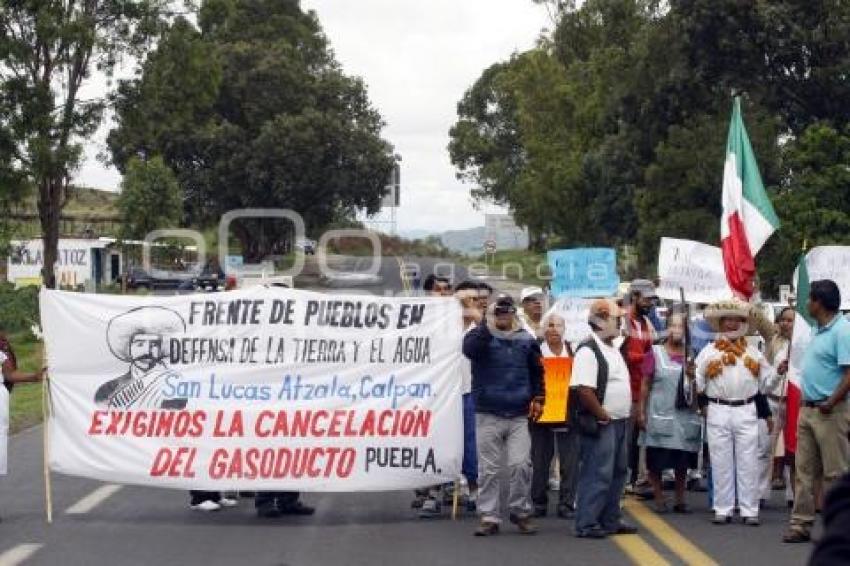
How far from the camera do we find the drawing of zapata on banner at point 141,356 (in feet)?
39.2

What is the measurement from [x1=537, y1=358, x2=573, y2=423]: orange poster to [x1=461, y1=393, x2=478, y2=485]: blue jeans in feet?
1.82

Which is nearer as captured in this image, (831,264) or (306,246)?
(831,264)

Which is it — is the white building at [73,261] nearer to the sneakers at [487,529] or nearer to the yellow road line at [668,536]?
the yellow road line at [668,536]

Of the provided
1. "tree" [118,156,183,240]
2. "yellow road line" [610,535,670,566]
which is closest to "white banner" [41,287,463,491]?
"yellow road line" [610,535,670,566]

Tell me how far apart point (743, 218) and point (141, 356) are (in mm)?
5104

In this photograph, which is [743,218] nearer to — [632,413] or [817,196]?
[632,413]

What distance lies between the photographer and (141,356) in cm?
1201

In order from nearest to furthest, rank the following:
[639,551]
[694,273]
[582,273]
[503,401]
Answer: [639,551] < [503,401] < [582,273] < [694,273]

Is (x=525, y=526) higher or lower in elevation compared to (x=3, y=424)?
lower

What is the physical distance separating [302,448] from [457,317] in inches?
62.5

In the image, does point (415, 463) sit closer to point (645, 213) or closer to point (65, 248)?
point (645, 213)

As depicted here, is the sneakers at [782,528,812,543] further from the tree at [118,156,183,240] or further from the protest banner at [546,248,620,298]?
the tree at [118,156,183,240]

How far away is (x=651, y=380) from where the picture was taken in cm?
1255

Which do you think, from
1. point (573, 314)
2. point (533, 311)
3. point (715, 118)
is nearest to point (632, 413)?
point (533, 311)
